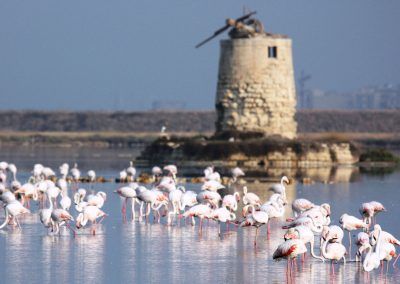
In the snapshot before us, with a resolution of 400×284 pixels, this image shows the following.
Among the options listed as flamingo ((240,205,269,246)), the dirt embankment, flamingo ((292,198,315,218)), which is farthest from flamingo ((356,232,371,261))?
the dirt embankment

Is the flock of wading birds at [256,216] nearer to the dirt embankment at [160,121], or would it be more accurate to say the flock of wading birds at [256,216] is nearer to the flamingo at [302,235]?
the flamingo at [302,235]

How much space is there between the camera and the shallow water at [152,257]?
15.1 m

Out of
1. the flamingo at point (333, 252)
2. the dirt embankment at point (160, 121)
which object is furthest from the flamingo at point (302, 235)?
the dirt embankment at point (160, 121)

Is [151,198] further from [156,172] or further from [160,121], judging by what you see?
[160,121]

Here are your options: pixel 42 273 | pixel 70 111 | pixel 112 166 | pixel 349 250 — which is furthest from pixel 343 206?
pixel 70 111

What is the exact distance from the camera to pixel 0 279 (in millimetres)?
14727

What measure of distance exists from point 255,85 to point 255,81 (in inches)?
5.9

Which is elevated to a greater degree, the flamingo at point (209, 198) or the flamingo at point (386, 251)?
the flamingo at point (209, 198)

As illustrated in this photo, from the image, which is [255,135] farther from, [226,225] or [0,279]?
[0,279]

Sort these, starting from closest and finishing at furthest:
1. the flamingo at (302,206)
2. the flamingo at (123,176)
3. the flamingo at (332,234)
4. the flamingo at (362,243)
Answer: the flamingo at (362,243) → the flamingo at (332,234) → the flamingo at (302,206) → the flamingo at (123,176)

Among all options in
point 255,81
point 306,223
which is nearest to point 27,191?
point 306,223

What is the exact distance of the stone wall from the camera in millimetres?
41875

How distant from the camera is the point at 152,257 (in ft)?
55.0

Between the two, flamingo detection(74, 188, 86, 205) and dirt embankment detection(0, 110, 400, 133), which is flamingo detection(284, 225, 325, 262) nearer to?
flamingo detection(74, 188, 86, 205)
